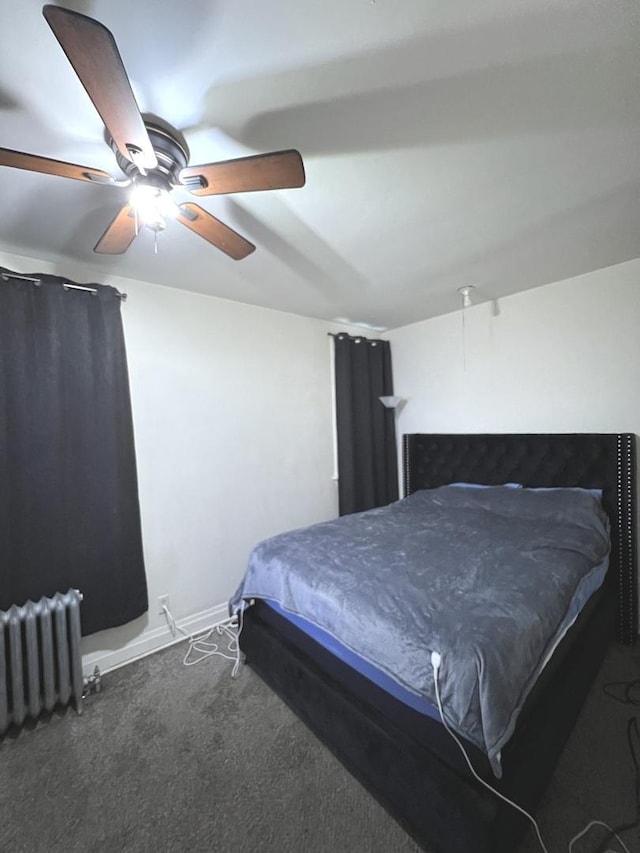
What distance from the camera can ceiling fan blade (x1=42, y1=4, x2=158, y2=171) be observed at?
2.19 ft

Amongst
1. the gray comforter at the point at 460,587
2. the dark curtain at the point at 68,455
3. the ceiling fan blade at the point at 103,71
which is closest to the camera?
the ceiling fan blade at the point at 103,71

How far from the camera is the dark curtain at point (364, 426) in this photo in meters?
3.39

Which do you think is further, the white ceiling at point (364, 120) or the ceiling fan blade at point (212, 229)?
the ceiling fan blade at point (212, 229)

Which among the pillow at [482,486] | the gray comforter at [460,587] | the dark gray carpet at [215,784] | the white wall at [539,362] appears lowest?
the dark gray carpet at [215,784]

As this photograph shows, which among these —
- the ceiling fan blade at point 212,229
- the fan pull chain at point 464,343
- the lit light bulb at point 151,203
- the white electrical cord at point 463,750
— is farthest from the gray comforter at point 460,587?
the lit light bulb at point 151,203

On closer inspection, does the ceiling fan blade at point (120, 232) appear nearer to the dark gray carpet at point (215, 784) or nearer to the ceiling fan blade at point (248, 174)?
the ceiling fan blade at point (248, 174)

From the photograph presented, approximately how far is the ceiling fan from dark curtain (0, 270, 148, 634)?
797 millimetres

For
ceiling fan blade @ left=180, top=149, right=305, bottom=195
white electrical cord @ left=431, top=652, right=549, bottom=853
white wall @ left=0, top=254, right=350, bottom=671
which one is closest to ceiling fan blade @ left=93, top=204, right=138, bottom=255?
ceiling fan blade @ left=180, top=149, right=305, bottom=195

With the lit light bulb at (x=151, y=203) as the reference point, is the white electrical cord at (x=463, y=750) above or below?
below

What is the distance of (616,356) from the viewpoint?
241 centimetres

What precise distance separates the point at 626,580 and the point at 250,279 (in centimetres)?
321

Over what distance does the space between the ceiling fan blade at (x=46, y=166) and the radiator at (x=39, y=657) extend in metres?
1.94

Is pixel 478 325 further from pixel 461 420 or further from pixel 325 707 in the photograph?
pixel 325 707

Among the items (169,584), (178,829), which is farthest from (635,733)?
(169,584)
